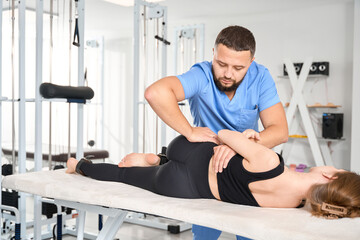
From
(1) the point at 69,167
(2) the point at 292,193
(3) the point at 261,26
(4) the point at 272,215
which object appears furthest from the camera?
(3) the point at 261,26

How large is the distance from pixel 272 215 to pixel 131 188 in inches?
24.2

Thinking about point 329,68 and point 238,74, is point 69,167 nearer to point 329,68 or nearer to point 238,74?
point 238,74

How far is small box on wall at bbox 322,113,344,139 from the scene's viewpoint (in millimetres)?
4746

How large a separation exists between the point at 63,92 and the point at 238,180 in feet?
3.79

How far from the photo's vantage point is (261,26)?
548 cm

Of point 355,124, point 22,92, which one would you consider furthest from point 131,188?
point 355,124

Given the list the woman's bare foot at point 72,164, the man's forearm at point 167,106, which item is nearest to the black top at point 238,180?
the man's forearm at point 167,106

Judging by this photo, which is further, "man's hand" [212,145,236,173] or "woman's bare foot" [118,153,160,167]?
"woman's bare foot" [118,153,160,167]

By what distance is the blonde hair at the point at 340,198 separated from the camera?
4.12 ft

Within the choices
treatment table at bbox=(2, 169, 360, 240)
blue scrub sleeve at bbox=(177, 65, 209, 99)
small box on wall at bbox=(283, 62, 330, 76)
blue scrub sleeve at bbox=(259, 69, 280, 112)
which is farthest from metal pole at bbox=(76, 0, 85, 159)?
small box on wall at bbox=(283, 62, 330, 76)

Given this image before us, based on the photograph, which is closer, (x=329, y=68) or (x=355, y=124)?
(x=355, y=124)

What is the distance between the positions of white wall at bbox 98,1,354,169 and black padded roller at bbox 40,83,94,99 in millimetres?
3497

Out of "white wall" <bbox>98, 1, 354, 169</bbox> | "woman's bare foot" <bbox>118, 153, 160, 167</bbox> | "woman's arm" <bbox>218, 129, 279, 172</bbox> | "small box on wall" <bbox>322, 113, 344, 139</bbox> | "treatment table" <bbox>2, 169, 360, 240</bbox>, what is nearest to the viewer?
"treatment table" <bbox>2, 169, 360, 240</bbox>

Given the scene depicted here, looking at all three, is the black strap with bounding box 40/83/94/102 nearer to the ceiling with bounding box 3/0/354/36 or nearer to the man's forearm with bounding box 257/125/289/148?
the man's forearm with bounding box 257/125/289/148
